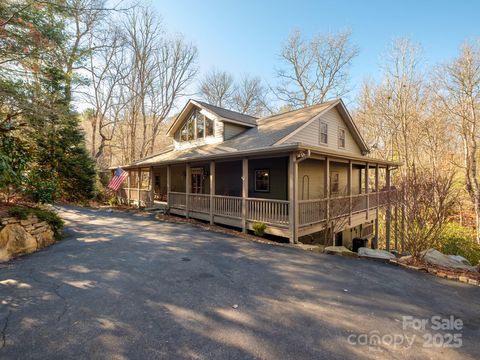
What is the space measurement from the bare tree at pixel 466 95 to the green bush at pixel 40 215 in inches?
919

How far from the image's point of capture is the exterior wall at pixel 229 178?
13.0 metres

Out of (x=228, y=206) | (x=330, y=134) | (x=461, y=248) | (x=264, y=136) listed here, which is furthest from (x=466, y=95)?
(x=228, y=206)

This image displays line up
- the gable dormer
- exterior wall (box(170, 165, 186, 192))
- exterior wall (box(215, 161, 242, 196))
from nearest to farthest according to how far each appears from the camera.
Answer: exterior wall (box(215, 161, 242, 196)), the gable dormer, exterior wall (box(170, 165, 186, 192))

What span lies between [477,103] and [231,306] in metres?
22.7

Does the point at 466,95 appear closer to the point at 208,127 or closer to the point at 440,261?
the point at 440,261

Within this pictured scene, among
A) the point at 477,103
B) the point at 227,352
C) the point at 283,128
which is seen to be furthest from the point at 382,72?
the point at 227,352

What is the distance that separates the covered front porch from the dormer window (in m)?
2.13

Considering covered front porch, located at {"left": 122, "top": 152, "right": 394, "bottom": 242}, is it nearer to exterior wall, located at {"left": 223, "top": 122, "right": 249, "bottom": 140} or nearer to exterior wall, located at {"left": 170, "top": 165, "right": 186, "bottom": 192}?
exterior wall, located at {"left": 170, "top": 165, "right": 186, "bottom": 192}

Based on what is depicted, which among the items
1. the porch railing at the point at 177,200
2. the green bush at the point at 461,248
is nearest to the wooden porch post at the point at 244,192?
the porch railing at the point at 177,200

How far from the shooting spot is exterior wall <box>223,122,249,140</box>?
1356 cm

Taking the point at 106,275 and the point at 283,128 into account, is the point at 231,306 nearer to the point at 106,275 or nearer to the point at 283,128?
the point at 106,275

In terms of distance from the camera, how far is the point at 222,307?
374 cm

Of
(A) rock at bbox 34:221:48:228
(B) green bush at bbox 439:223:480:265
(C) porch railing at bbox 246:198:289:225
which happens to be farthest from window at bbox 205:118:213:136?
(B) green bush at bbox 439:223:480:265

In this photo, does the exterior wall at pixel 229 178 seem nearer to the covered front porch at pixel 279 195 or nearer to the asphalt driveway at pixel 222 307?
the covered front porch at pixel 279 195
